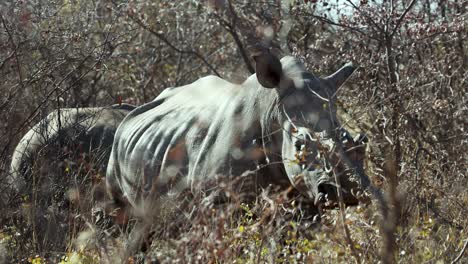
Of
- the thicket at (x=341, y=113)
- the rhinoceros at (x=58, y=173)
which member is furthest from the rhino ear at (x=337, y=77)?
the rhinoceros at (x=58, y=173)

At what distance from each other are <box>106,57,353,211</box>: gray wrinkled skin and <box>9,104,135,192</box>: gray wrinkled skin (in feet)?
1.94

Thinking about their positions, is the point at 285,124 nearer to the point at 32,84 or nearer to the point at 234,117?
the point at 234,117

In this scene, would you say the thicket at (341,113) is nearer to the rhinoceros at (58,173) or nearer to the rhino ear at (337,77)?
the rhinoceros at (58,173)

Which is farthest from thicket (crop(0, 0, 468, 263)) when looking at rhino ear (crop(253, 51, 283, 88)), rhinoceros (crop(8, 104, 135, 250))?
rhino ear (crop(253, 51, 283, 88))

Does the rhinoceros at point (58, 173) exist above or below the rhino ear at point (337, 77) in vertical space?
below

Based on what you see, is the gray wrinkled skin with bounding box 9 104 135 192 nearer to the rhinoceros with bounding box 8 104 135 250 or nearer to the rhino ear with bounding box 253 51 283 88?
the rhinoceros with bounding box 8 104 135 250

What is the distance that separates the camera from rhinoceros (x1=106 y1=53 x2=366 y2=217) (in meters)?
6.42

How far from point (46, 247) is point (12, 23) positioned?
1.70m

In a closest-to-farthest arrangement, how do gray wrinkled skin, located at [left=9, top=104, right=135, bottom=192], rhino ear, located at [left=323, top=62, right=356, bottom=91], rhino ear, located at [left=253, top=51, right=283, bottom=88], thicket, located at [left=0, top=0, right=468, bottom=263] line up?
1. thicket, located at [left=0, top=0, right=468, bottom=263]
2. rhino ear, located at [left=253, top=51, right=283, bottom=88]
3. rhino ear, located at [left=323, top=62, right=356, bottom=91]
4. gray wrinkled skin, located at [left=9, top=104, right=135, bottom=192]

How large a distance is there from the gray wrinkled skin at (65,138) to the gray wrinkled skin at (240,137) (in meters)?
0.59

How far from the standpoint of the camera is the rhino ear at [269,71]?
6812mm

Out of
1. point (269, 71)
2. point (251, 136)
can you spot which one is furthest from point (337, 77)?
point (251, 136)

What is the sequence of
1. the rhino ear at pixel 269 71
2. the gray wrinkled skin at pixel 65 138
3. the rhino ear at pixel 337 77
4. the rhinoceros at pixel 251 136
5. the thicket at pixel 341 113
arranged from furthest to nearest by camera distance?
the gray wrinkled skin at pixel 65 138
the rhino ear at pixel 337 77
the rhino ear at pixel 269 71
the rhinoceros at pixel 251 136
the thicket at pixel 341 113

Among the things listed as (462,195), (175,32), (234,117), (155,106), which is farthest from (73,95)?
(462,195)
